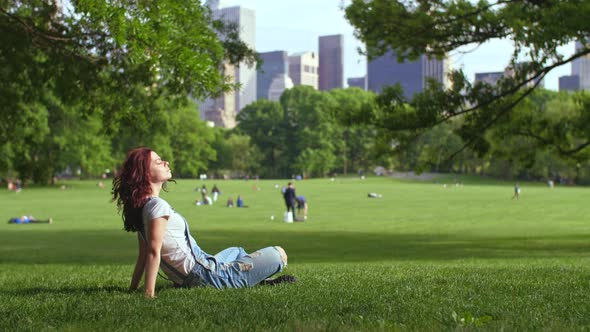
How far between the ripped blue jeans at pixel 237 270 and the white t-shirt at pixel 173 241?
0.11 metres

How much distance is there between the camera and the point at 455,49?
766 inches

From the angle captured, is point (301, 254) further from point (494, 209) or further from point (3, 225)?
point (494, 209)

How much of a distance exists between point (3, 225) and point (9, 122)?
52.8 ft

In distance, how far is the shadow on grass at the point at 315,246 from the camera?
18.7 m

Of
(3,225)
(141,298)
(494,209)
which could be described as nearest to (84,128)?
(3,225)

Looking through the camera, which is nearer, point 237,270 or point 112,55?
point 237,270

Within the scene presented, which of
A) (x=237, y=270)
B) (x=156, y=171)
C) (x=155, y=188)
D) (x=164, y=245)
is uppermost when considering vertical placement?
(x=156, y=171)

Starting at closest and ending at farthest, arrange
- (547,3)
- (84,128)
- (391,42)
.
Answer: (547,3), (391,42), (84,128)

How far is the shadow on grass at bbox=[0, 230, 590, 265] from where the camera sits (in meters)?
18.7

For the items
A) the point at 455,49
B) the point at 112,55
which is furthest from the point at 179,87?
the point at 455,49

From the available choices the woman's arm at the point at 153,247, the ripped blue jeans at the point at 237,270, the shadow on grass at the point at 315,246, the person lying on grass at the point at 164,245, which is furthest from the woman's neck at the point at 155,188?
the shadow on grass at the point at 315,246

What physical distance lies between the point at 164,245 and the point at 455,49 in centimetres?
1490

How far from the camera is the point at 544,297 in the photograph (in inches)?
232

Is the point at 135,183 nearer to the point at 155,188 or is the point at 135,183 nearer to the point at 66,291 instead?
the point at 155,188
